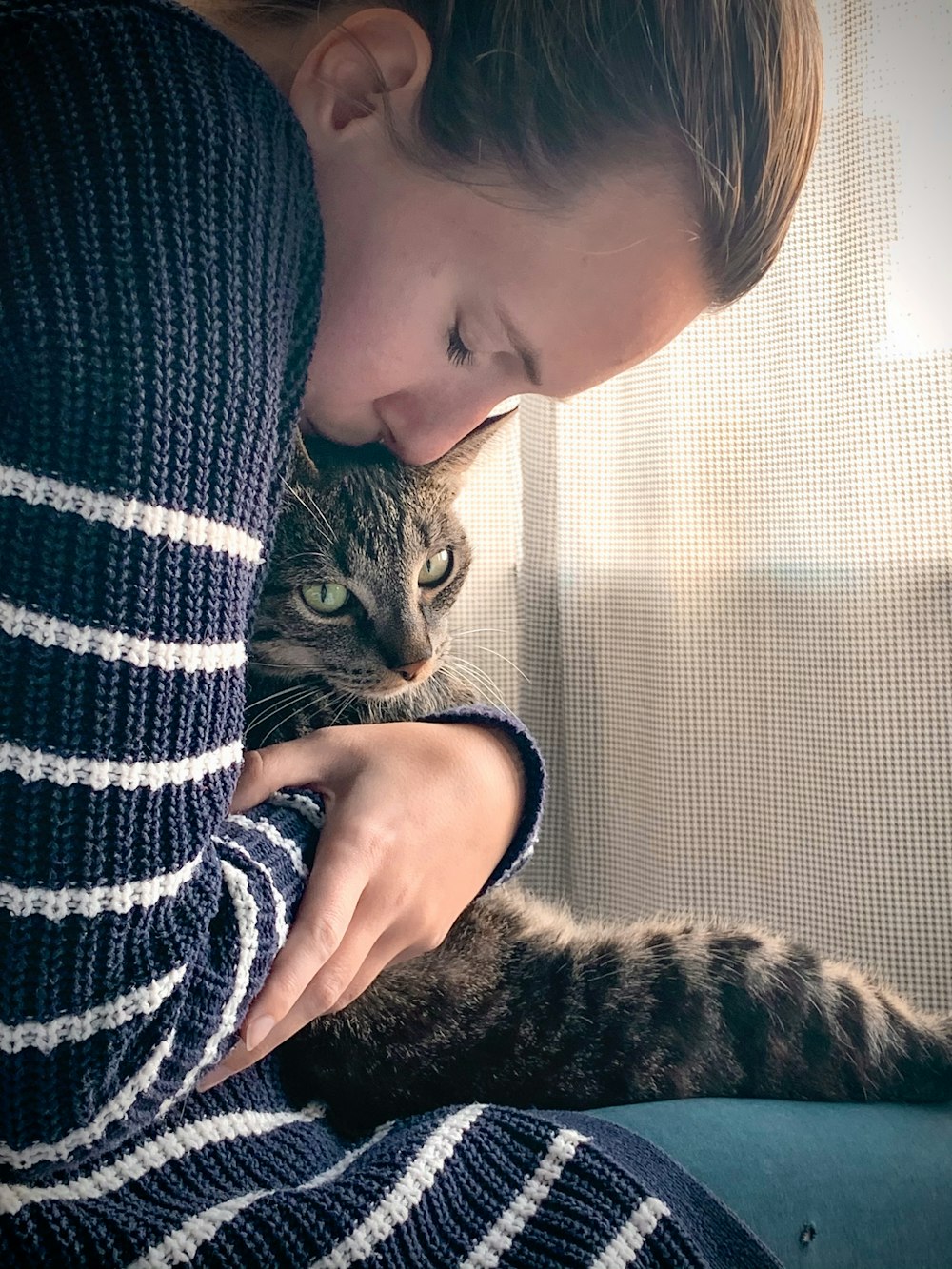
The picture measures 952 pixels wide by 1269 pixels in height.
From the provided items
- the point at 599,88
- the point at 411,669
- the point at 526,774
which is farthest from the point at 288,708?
the point at 599,88

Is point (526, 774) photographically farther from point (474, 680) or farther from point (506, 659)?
point (506, 659)

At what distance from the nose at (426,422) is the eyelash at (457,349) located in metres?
0.04

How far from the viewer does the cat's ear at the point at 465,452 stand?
0.95 m

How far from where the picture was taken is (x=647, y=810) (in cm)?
124

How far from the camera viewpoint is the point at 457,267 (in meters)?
0.65

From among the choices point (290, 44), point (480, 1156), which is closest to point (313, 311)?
point (290, 44)

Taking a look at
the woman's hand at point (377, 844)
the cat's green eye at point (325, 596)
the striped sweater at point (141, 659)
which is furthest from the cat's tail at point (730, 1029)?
the cat's green eye at point (325, 596)

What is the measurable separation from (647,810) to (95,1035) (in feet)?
2.79

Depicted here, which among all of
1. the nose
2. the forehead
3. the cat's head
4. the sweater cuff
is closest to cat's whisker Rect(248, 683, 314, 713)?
the cat's head

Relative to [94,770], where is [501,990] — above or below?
below

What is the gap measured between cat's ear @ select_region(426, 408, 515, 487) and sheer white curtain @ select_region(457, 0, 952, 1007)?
149 mm

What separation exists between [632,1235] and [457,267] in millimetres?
598

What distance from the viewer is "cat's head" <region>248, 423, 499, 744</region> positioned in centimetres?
85

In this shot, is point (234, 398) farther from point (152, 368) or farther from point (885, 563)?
point (885, 563)
